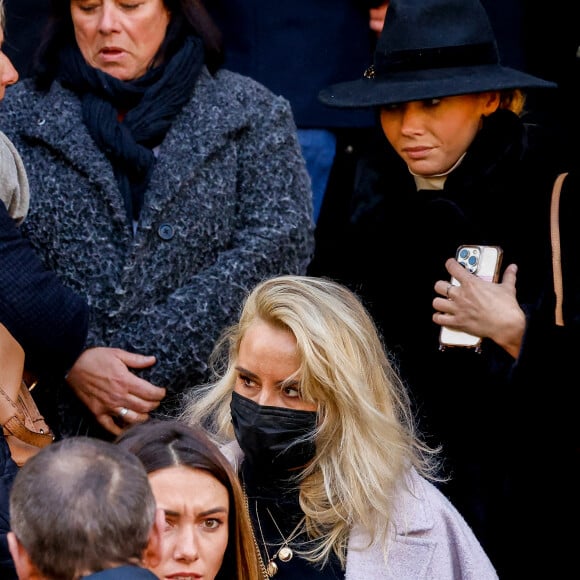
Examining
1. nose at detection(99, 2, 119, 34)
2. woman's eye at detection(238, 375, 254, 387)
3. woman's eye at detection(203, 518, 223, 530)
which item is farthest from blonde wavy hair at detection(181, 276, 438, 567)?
nose at detection(99, 2, 119, 34)

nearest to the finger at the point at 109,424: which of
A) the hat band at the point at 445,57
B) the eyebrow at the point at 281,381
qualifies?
the eyebrow at the point at 281,381

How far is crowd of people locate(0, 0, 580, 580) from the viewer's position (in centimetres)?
379

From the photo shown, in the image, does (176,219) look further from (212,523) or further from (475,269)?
(212,523)

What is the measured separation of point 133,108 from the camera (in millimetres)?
4754

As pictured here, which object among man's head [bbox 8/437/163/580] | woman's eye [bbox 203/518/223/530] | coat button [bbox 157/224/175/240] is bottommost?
woman's eye [bbox 203/518/223/530]

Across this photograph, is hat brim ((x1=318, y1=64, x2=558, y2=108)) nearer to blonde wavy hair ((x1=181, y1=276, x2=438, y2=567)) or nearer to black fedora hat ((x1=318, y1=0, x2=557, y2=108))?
black fedora hat ((x1=318, y1=0, x2=557, y2=108))

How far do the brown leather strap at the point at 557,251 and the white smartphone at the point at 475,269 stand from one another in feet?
0.57

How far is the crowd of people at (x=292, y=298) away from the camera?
3785 millimetres

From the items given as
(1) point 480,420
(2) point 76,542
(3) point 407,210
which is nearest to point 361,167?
(3) point 407,210

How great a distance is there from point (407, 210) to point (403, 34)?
0.55m

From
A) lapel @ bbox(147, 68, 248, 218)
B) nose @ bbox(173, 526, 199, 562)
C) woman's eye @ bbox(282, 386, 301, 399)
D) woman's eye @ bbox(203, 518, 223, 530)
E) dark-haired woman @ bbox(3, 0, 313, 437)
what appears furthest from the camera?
lapel @ bbox(147, 68, 248, 218)

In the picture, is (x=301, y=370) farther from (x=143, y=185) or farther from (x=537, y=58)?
(x=537, y=58)

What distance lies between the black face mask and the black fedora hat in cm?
107

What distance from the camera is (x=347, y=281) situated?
462 cm
